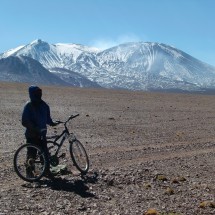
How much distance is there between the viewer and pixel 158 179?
37.7 feet

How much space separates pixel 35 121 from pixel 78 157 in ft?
4.36

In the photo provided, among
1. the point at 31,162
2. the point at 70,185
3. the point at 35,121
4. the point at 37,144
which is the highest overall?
the point at 35,121

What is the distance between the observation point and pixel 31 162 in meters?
10.8

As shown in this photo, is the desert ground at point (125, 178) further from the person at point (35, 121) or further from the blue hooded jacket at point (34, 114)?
the blue hooded jacket at point (34, 114)

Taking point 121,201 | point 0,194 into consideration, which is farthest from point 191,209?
point 0,194

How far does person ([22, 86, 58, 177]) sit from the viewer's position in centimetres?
1081

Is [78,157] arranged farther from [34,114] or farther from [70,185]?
[34,114]

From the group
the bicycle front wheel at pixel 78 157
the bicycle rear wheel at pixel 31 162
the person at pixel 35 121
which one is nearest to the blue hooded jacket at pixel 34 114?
the person at pixel 35 121

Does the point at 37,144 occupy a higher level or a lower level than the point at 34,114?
lower

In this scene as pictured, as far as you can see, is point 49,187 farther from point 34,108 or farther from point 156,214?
point 156,214

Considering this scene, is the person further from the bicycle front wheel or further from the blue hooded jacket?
the bicycle front wheel

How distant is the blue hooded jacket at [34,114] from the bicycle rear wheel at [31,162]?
0.99 ft

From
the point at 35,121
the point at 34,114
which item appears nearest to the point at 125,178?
the point at 35,121

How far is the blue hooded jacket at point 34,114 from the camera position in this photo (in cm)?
1081
